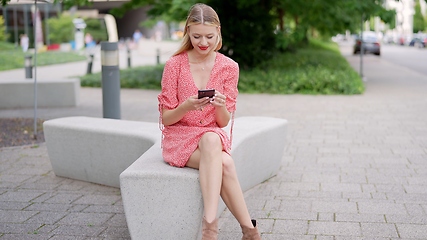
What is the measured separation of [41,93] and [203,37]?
8.83m

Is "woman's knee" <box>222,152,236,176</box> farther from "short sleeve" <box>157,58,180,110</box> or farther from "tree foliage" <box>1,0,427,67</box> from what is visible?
"tree foliage" <box>1,0,427,67</box>

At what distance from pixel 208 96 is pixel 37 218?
6.18ft

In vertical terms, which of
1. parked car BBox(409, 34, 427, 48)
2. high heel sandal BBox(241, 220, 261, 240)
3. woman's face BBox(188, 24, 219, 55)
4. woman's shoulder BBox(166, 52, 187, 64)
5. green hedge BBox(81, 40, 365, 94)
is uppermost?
woman's face BBox(188, 24, 219, 55)

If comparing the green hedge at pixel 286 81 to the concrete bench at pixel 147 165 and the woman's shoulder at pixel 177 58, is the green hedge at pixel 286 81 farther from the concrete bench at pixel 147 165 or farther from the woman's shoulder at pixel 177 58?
the woman's shoulder at pixel 177 58

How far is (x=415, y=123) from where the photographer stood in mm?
9609

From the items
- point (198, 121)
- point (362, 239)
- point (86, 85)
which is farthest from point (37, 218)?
point (86, 85)

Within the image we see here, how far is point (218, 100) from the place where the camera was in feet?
12.5

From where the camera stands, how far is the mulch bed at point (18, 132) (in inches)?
318

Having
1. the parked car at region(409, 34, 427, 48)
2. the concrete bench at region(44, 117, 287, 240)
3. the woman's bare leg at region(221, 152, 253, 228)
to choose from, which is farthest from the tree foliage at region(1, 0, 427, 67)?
the parked car at region(409, 34, 427, 48)

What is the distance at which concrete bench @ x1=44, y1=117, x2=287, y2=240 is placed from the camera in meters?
3.89

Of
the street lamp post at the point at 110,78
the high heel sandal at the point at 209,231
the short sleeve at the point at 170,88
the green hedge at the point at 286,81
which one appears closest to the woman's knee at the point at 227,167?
the high heel sandal at the point at 209,231

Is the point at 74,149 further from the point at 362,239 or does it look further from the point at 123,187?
the point at 362,239

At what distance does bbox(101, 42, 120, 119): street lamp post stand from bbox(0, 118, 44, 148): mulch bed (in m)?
1.14

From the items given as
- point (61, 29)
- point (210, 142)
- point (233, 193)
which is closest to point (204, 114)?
point (210, 142)
